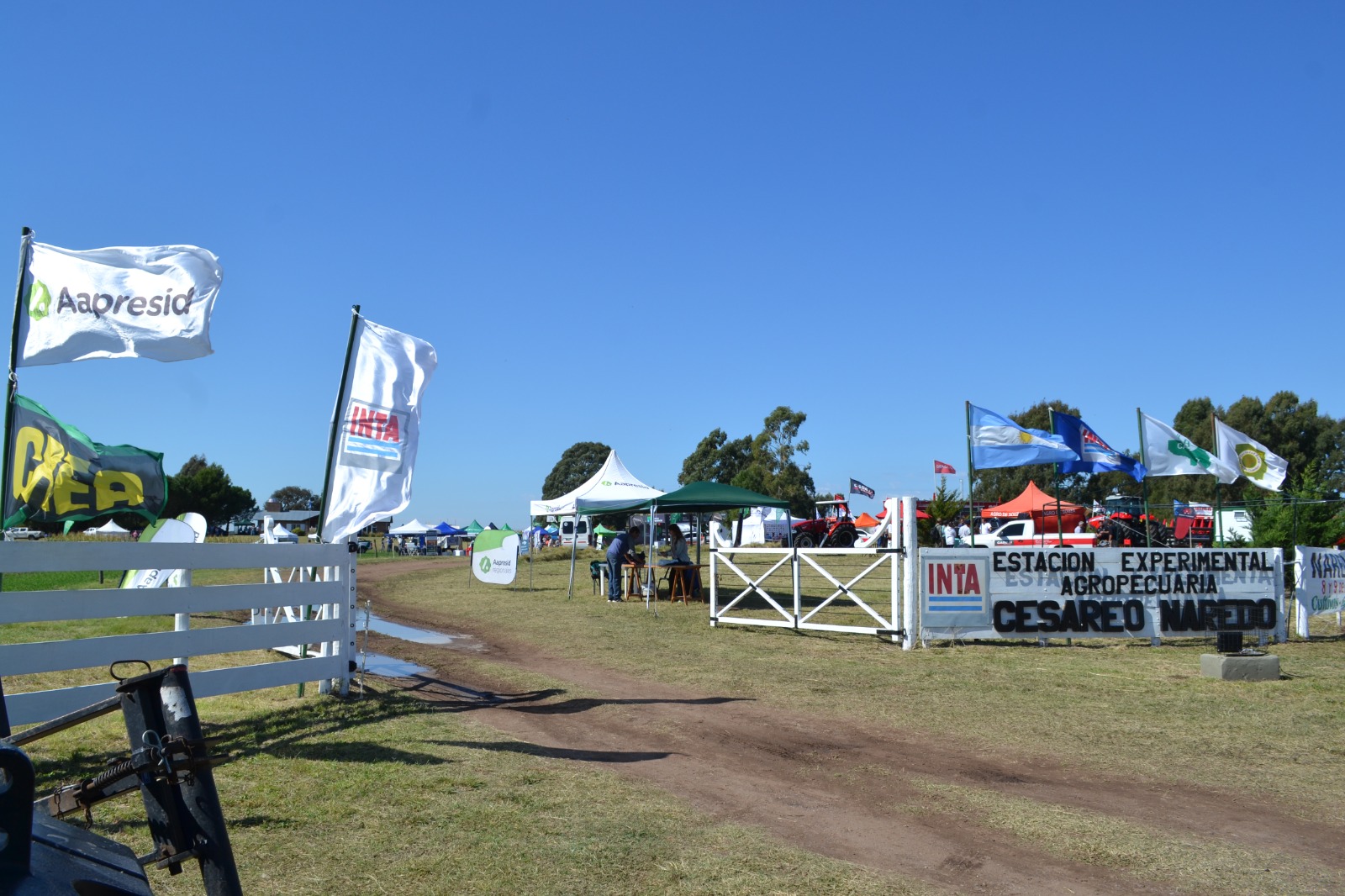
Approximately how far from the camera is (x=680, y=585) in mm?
21781

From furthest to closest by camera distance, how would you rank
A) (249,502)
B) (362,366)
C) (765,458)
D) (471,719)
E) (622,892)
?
1. (249,502)
2. (765,458)
3. (362,366)
4. (471,719)
5. (622,892)

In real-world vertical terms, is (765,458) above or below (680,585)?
above

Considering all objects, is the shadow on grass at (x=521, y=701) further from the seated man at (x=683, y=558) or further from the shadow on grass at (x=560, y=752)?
the seated man at (x=683, y=558)

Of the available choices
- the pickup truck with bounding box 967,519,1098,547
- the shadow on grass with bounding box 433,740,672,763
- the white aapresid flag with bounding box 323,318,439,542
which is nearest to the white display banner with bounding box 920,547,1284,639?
the shadow on grass with bounding box 433,740,672,763

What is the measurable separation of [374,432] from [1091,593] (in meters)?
10.2

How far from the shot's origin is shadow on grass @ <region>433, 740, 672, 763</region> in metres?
7.07

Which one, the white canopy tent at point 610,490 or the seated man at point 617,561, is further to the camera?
the white canopy tent at point 610,490

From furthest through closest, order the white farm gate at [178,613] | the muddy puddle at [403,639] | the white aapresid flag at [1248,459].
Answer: the white aapresid flag at [1248,459], the muddy puddle at [403,639], the white farm gate at [178,613]

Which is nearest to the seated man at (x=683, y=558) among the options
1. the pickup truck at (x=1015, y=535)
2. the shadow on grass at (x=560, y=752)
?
the shadow on grass at (x=560, y=752)

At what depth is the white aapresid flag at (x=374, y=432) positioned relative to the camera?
369 inches

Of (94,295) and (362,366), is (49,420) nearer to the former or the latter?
(94,295)

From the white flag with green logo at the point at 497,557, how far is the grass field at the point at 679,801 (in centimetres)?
950

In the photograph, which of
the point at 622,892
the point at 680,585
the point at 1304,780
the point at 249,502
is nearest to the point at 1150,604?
the point at 1304,780

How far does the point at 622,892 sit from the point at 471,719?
13.6 ft
